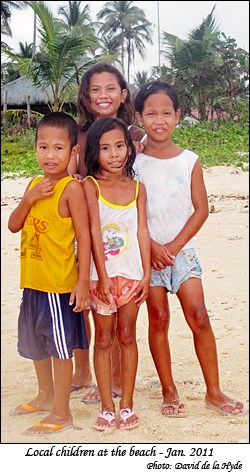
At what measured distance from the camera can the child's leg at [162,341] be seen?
9.01 feet

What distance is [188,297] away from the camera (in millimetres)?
2734

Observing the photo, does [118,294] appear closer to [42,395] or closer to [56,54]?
[42,395]

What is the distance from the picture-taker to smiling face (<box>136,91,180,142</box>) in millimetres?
2723

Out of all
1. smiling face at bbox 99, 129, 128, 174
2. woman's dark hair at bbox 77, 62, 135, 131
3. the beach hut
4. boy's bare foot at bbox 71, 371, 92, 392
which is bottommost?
boy's bare foot at bbox 71, 371, 92, 392

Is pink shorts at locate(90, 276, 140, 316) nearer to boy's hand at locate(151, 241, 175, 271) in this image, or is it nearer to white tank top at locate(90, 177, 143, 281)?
white tank top at locate(90, 177, 143, 281)

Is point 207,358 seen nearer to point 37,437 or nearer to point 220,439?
point 220,439

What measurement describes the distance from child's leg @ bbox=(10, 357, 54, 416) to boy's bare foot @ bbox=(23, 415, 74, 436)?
0.61 feet

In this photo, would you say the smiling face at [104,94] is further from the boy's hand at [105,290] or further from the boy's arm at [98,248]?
the boy's hand at [105,290]

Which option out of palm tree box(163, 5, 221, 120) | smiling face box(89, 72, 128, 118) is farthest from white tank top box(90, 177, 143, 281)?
palm tree box(163, 5, 221, 120)

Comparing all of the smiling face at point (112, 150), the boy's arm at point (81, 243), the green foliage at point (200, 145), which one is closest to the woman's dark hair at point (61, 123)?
the smiling face at point (112, 150)

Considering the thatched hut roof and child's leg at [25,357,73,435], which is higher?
the thatched hut roof

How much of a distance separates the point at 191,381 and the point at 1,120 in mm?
14897

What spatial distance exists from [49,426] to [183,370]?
952mm

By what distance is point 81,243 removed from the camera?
2512 mm
